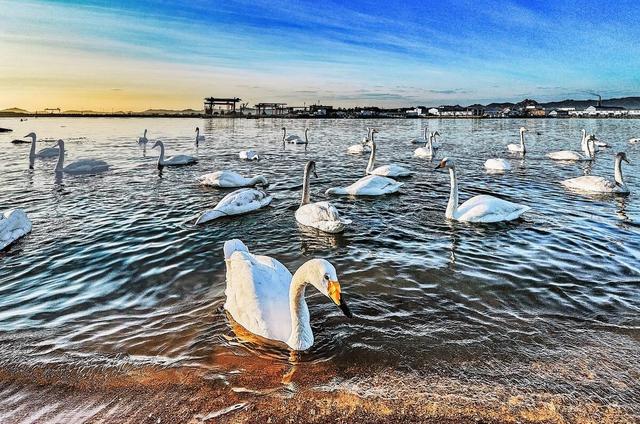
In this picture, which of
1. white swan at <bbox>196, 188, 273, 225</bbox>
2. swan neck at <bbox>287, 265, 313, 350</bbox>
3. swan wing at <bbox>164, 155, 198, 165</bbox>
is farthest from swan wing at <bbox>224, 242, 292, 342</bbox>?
swan wing at <bbox>164, 155, 198, 165</bbox>

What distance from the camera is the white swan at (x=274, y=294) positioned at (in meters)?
4.20

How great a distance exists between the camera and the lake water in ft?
12.9

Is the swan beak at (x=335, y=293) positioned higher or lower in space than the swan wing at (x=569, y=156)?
lower

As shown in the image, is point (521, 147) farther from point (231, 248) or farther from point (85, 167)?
point (85, 167)

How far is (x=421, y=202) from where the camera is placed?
1238 cm

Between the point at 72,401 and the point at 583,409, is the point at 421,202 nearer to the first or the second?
the point at 583,409

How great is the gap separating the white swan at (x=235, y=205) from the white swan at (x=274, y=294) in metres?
4.53

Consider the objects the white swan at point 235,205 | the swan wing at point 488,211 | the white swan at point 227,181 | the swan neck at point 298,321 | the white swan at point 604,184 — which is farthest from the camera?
the white swan at point 227,181

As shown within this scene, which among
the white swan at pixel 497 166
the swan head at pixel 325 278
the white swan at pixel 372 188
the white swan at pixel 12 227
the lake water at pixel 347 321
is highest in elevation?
the white swan at pixel 497 166

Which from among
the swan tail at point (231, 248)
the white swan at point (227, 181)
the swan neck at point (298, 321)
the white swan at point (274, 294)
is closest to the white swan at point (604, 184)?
the white swan at point (227, 181)

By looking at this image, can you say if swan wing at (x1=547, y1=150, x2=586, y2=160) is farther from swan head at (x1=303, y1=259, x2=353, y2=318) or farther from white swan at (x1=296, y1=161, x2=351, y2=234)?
swan head at (x1=303, y1=259, x2=353, y2=318)

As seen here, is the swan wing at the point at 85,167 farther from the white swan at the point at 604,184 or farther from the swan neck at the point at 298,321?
the white swan at the point at 604,184

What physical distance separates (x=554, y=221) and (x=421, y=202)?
3.60 metres

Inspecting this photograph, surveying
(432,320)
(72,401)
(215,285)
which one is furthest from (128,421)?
(432,320)
